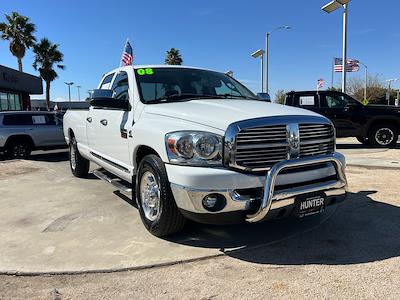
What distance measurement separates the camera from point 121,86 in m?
6.01

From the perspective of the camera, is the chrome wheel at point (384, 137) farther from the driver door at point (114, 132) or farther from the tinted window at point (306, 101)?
the driver door at point (114, 132)

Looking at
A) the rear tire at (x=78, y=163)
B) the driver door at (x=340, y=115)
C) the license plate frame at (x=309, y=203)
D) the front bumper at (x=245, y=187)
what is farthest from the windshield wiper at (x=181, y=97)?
the driver door at (x=340, y=115)

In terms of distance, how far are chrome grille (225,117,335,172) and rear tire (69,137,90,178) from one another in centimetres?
507

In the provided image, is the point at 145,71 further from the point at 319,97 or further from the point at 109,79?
the point at 319,97

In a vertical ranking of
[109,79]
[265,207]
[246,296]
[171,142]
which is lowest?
[246,296]

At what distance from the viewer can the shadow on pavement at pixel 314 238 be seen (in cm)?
415

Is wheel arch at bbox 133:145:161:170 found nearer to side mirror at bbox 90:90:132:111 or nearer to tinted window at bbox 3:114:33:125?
side mirror at bbox 90:90:132:111

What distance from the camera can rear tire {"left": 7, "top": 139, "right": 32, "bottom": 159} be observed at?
1377 cm

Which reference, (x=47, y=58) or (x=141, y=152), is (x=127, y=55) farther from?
(x=47, y=58)

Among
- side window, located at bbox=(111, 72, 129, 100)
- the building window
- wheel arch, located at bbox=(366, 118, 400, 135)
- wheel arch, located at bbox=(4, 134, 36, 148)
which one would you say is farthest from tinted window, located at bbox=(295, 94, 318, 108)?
the building window

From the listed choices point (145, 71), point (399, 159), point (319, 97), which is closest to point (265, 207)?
point (145, 71)

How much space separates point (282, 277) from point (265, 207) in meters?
0.61

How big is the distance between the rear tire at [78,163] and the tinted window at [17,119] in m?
6.15

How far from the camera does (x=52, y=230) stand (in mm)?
5199
